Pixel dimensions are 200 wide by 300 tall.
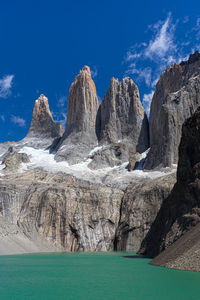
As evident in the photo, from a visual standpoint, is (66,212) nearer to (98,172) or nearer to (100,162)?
(98,172)

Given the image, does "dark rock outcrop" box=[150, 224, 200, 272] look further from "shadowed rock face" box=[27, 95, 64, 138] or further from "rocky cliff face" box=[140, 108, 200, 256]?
"shadowed rock face" box=[27, 95, 64, 138]

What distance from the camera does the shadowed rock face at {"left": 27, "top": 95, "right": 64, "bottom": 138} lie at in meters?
101

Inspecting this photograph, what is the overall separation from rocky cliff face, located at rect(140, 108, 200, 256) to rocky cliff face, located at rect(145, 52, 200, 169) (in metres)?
33.0

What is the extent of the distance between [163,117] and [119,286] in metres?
56.6

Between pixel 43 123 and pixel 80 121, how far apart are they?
24313 millimetres

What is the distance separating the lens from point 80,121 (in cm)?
8606

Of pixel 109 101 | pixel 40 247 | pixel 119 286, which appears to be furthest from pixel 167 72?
pixel 119 286

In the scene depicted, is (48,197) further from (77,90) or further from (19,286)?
(77,90)

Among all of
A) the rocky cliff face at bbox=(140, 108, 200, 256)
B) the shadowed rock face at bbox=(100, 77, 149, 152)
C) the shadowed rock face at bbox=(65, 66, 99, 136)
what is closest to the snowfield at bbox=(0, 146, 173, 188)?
the shadowed rock face at bbox=(100, 77, 149, 152)

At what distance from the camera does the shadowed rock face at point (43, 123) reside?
332ft

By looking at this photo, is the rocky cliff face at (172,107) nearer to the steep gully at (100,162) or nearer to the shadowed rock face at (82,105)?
the steep gully at (100,162)

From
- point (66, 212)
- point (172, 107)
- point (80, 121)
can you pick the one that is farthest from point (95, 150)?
point (66, 212)

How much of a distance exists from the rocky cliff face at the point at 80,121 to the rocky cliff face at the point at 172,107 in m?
17.6

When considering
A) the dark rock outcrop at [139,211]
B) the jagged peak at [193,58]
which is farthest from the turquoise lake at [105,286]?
the jagged peak at [193,58]
